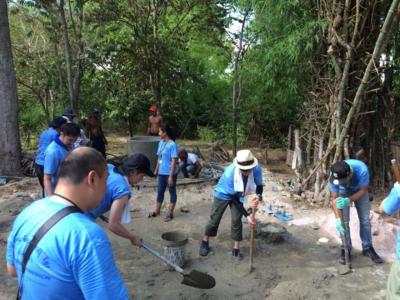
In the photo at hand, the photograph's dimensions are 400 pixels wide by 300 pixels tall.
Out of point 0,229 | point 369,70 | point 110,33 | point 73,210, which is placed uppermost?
point 110,33

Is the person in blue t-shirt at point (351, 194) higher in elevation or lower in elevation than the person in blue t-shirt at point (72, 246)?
lower

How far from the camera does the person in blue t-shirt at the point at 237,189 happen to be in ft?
16.8

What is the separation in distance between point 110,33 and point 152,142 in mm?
4316

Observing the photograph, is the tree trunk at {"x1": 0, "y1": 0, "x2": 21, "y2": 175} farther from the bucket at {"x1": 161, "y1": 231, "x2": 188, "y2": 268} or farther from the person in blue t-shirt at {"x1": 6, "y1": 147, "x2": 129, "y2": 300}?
the person in blue t-shirt at {"x1": 6, "y1": 147, "x2": 129, "y2": 300}

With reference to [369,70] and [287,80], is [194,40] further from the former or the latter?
[369,70]

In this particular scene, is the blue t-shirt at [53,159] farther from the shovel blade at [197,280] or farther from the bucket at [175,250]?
the shovel blade at [197,280]

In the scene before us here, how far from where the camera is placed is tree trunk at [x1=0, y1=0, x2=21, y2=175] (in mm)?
8883

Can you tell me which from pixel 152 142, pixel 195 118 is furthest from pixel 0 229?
pixel 195 118

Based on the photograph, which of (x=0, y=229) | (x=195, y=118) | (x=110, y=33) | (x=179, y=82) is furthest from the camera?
(x=195, y=118)

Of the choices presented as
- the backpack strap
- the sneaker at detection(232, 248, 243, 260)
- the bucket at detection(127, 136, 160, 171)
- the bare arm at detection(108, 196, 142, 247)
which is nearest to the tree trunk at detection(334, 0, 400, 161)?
the sneaker at detection(232, 248, 243, 260)

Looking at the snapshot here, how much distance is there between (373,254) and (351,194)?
0.91 metres

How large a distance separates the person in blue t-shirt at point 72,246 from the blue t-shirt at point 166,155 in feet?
15.7

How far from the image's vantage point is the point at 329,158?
7.70 metres

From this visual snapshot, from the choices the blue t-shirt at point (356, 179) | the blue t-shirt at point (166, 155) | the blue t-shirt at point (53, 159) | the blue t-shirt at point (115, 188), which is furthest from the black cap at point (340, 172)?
the blue t-shirt at point (53, 159)
